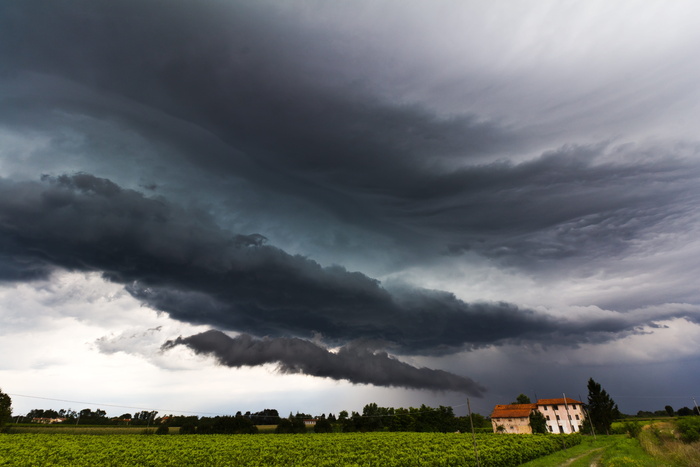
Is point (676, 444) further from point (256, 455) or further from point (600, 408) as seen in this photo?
point (600, 408)

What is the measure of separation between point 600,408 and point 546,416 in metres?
17.5

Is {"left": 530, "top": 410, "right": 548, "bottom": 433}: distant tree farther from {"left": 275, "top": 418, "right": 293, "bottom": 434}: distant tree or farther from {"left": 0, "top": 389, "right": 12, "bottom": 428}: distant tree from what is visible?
{"left": 0, "top": 389, "right": 12, "bottom": 428}: distant tree

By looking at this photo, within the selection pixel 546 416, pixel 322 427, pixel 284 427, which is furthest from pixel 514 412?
pixel 284 427

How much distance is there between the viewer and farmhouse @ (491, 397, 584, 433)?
119250mm

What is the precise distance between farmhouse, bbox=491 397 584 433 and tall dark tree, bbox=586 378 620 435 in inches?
278

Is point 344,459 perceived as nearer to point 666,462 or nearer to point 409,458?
point 409,458

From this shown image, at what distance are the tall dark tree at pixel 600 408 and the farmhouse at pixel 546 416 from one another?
707 cm

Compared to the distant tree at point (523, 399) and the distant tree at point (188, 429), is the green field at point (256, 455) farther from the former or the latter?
the distant tree at point (523, 399)

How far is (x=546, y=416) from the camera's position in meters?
126

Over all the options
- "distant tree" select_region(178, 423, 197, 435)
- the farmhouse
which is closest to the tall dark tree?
the farmhouse

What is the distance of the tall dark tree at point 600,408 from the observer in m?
113

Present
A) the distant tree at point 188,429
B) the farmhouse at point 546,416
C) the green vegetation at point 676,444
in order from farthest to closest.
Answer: the farmhouse at point 546,416
the distant tree at point 188,429
the green vegetation at point 676,444

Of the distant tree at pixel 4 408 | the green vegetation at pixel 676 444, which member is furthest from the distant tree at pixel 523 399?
the distant tree at pixel 4 408

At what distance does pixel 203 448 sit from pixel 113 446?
559 inches
